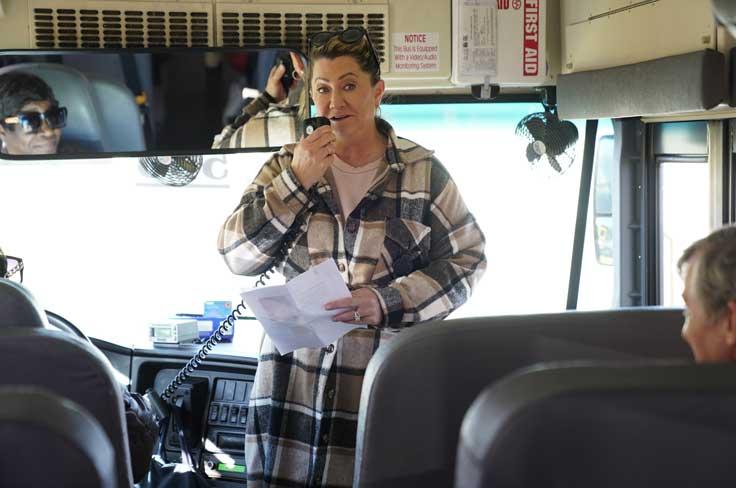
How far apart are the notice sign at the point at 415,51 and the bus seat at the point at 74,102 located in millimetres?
1027

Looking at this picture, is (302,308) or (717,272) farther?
(302,308)

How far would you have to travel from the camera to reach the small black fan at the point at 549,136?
4.02 m

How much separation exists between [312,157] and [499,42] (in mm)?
1319

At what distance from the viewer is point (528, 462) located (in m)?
1.22

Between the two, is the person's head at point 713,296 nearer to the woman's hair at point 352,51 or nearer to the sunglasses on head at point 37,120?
the woman's hair at point 352,51

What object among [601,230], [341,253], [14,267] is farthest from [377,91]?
[14,267]

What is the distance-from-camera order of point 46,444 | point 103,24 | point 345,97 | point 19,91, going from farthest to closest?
point 103,24, point 19,91, point 345,97, point 46,444

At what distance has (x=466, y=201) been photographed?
2904 millimetres

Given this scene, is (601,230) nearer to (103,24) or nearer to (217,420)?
(217,420)

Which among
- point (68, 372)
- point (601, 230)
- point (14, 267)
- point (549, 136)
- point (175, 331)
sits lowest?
point (175, 331)

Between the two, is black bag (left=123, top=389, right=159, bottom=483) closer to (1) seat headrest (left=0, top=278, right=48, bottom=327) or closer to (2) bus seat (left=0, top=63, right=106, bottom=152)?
(1) seat headrest (left=0, top=278, right=48, bottom=327)

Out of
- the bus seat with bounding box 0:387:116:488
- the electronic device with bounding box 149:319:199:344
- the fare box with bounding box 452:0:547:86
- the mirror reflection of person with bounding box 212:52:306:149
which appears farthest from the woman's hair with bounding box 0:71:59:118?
the bus seat with bounding box 0:387:116:488

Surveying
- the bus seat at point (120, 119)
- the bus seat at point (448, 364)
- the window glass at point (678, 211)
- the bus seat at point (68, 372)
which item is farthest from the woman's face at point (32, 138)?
the window glass at point (678, 211)

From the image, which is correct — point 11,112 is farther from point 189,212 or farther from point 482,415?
point 482,415
